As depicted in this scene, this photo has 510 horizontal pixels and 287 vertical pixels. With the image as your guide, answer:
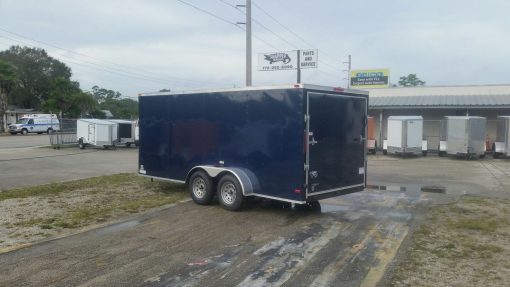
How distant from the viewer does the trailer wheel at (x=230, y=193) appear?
367 inches

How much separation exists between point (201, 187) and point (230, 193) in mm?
892

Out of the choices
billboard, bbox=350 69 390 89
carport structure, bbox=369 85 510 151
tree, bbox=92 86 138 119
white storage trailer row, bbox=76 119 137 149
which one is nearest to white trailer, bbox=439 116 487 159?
carport structure, bbox=369 85 510 151

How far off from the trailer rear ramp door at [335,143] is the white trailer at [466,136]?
679 inches

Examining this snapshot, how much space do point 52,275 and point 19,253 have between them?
125 centimetres

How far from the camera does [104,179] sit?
14.1 m

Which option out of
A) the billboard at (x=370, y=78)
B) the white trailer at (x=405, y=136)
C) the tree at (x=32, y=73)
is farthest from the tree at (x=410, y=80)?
the white trailer at (x=405, y=136)

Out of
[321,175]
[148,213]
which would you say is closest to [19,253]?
[148,213]

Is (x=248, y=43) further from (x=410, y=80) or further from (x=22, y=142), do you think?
(x=410, y=80)

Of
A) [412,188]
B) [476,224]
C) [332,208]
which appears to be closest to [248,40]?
[412,188]

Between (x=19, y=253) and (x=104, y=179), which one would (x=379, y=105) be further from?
(x=19, y=253)

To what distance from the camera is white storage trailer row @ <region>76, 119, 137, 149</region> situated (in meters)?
29.3

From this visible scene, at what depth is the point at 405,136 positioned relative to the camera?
26.3m

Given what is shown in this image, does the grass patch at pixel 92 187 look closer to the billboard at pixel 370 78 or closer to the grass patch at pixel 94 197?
the grass patch at pixel 94 197

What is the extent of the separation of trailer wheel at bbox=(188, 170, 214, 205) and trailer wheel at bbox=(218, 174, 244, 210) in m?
0.27
